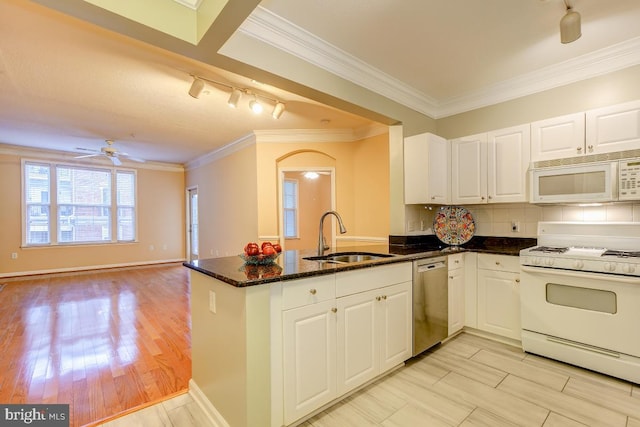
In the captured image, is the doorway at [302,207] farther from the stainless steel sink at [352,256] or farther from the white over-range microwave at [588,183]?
the white over-range microwave at [588,183]

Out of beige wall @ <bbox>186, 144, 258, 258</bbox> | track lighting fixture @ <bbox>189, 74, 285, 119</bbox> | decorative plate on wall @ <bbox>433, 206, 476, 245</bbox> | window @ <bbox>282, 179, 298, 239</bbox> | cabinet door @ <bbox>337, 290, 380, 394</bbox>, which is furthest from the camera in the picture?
window @ <bbox>282, 179, 298, 239</bbox>

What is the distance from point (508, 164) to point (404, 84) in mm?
1312

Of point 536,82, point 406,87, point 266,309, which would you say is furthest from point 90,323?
point 536,82

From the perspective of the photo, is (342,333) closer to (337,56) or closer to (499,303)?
(499,303)

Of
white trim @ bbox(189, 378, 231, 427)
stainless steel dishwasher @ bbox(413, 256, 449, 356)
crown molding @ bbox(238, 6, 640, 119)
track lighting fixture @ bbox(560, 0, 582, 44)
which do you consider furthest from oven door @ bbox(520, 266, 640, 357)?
white trim @ bbox(189, 378, 231, 427)

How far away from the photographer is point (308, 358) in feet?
5.49

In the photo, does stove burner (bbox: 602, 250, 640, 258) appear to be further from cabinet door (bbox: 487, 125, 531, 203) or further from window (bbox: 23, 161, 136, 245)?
window (bbox: 23, 161, 136, 245)

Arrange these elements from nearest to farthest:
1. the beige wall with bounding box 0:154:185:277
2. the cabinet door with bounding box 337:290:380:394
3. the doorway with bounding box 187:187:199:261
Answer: the cabinet door with bounding box 337:290:380:394, the beige wall with bounding box 0:154:185:277, the doorway with bounding box 187:187:199:261

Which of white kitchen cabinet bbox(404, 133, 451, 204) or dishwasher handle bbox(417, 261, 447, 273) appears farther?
white kitchen cabinet bbox(404, 133, 451, 204)

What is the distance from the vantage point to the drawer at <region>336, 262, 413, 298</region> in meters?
1.85

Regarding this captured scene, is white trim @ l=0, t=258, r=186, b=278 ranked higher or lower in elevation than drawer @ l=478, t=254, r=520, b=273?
lower

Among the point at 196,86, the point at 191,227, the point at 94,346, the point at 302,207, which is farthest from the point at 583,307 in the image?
the point at 191,227

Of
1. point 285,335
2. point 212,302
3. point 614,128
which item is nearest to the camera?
point 285,335

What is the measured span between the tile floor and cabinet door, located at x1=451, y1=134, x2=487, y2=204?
1.59 metres
